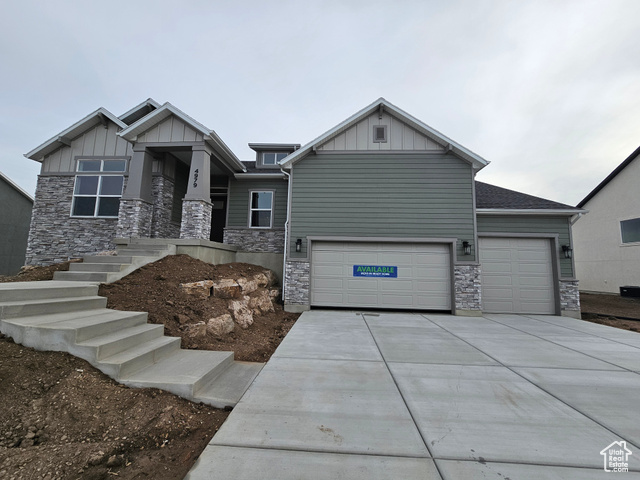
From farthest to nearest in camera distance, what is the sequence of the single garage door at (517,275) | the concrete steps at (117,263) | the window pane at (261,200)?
the window pane at (261,200)
the single garage door at (517,275)
the concrete steps at (117,263)

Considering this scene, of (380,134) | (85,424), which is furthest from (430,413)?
(380,134)

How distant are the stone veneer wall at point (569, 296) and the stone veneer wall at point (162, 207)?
13472 millimetres

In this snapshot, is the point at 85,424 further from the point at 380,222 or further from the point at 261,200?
the point at 261,200

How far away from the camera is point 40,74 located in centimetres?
1020

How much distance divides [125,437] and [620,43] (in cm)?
1559

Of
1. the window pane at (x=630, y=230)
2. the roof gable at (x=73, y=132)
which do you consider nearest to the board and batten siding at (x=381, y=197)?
the roof gable at (x=73, y=132)

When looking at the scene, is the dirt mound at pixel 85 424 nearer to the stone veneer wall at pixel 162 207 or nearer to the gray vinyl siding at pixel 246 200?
the stone veneer wall at pixel 162 207

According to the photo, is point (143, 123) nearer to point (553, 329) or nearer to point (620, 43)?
point (553, 329)

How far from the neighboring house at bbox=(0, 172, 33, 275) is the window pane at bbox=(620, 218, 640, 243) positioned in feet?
95.3

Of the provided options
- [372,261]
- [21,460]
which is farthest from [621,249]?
[21,460]

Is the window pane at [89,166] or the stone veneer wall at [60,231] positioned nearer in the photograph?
the stone veneer wall at [60,231]

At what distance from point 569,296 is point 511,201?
3503 mm

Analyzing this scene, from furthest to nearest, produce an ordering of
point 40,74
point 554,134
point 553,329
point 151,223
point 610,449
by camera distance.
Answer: point 554,134, point 40,74, point 151,223, point 553,329, point 610,449

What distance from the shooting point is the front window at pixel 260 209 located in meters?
10.0
